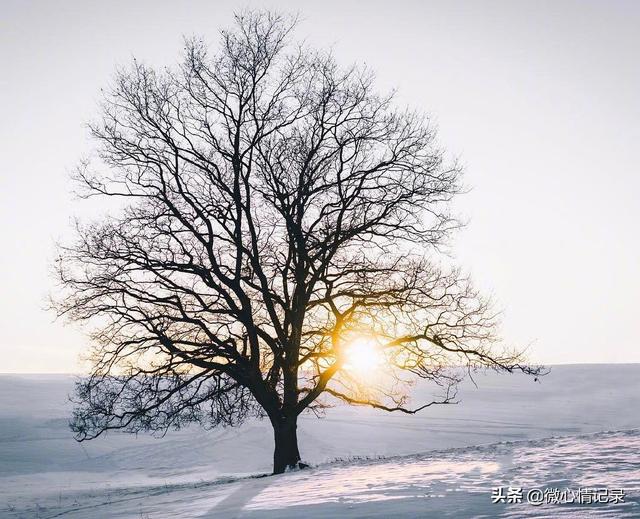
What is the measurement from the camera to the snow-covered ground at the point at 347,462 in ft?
27.1

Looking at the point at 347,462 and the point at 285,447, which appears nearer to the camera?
the point at 347,462

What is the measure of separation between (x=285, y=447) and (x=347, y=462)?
69.5 inches

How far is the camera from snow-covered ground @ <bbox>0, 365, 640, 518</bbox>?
8258mm

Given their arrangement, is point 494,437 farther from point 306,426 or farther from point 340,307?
point 340,307

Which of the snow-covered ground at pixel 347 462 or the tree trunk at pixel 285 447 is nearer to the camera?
the snow-covered ground at pixel 347 462

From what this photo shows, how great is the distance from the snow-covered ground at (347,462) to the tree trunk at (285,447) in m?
0.95

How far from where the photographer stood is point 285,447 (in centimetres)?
1591

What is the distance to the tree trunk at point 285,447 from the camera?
15.8m

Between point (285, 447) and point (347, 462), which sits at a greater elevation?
point (285, 447)

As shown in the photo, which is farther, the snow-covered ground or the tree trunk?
the tree trunk

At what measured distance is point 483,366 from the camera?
16047 mm

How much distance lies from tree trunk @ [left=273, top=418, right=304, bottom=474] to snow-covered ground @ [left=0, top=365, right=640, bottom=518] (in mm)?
948

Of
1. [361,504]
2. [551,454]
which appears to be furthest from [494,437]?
[361,504]

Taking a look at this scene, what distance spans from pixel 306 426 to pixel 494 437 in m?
13.5
